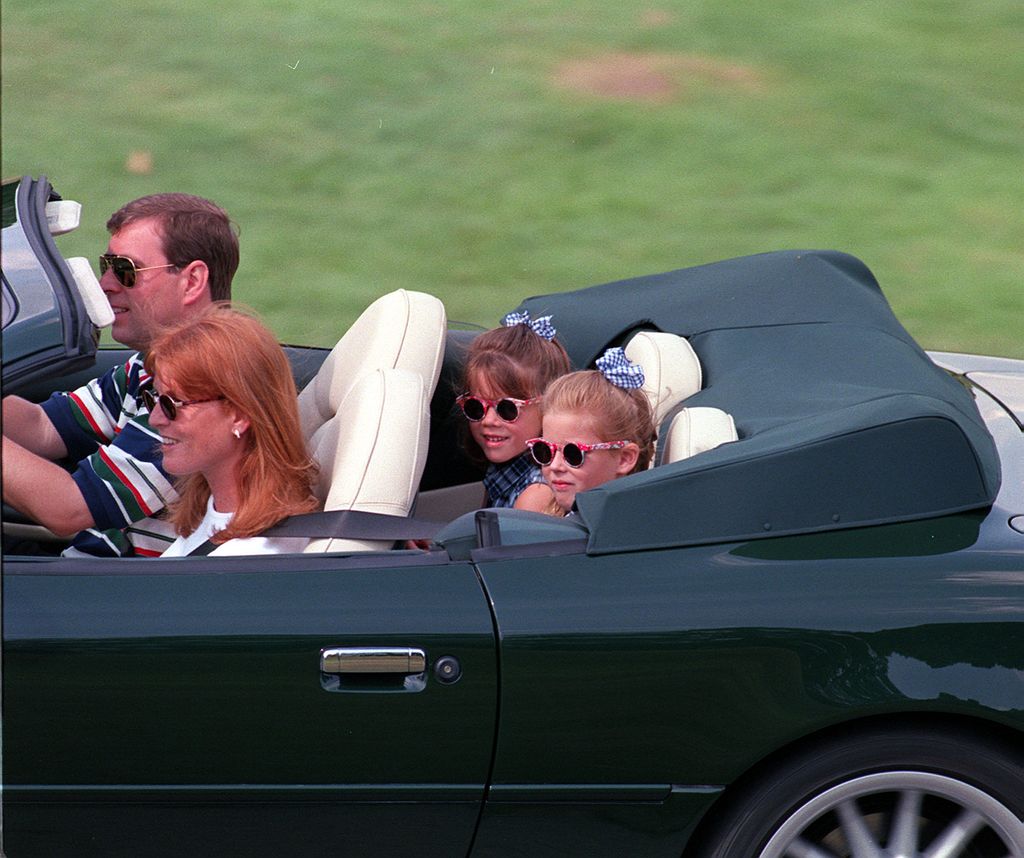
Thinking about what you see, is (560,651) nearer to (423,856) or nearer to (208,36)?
(423,856)

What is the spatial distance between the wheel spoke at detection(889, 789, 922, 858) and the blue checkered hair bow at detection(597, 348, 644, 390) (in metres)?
0.97

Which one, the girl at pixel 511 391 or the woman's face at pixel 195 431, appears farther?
the girl at pixel 511 391

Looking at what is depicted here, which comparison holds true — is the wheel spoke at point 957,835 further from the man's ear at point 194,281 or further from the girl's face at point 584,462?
the man's ear at point 194,281

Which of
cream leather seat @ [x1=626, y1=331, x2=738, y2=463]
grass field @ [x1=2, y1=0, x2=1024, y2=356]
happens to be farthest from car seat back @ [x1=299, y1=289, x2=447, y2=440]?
grass field @ [x1=2, y1=0, x2=1024, y2=356]

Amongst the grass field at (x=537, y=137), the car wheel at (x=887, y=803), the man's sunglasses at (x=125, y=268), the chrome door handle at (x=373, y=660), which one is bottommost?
the grass field at (x=537, y=137)

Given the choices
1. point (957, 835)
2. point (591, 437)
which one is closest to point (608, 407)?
point (591, 437)

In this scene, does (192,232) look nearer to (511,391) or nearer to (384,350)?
(384,350)

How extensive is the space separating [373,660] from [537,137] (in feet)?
20.3

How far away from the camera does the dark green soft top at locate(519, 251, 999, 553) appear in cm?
262

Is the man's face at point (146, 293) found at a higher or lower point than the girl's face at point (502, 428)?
higher

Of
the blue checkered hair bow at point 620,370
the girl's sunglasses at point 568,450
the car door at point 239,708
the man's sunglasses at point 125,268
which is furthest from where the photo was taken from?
the man's sunglasses at point 125,268

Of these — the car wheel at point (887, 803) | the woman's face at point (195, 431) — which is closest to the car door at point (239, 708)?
the woman's face at point (195, 431)

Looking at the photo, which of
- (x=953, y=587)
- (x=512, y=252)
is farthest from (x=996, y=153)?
(x=953, y=587)

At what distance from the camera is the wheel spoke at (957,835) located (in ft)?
8.73
